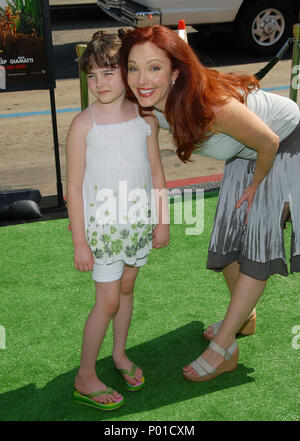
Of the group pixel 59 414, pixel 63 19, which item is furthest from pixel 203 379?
pixel 63 19

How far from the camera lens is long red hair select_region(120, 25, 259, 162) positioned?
251 centimetres

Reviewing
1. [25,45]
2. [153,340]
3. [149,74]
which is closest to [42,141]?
[25,45]

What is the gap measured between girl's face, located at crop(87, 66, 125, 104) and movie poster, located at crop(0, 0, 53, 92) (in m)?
2.22

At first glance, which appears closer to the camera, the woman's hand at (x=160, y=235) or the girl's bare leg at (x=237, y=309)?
the woman's hand at (x=160, y=235)

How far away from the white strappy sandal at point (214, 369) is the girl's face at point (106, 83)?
134 centimetres

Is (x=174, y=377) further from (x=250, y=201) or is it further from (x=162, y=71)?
(x=162, y=71)

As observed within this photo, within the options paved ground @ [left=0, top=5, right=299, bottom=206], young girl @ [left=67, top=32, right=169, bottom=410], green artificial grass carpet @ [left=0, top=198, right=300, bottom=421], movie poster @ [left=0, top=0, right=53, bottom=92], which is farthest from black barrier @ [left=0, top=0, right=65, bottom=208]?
young girl @ [left=67, top=32, right=169, bottom=410]

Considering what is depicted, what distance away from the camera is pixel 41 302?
385 centimetres

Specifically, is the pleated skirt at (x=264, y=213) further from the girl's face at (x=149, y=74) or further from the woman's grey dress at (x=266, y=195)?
the girl's face at (x=149, y=74)

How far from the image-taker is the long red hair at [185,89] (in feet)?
8.23

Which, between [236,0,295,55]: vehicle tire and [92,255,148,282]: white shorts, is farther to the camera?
[236,0,295,55]: vehicle tire

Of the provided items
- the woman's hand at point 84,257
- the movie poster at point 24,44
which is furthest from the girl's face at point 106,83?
the movie poster at point 24,44

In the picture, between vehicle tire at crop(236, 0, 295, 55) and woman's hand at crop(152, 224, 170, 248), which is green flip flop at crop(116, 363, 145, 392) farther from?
vehicle tire at crop(236, 0, 295, 55)

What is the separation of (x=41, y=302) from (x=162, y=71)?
1.81m
